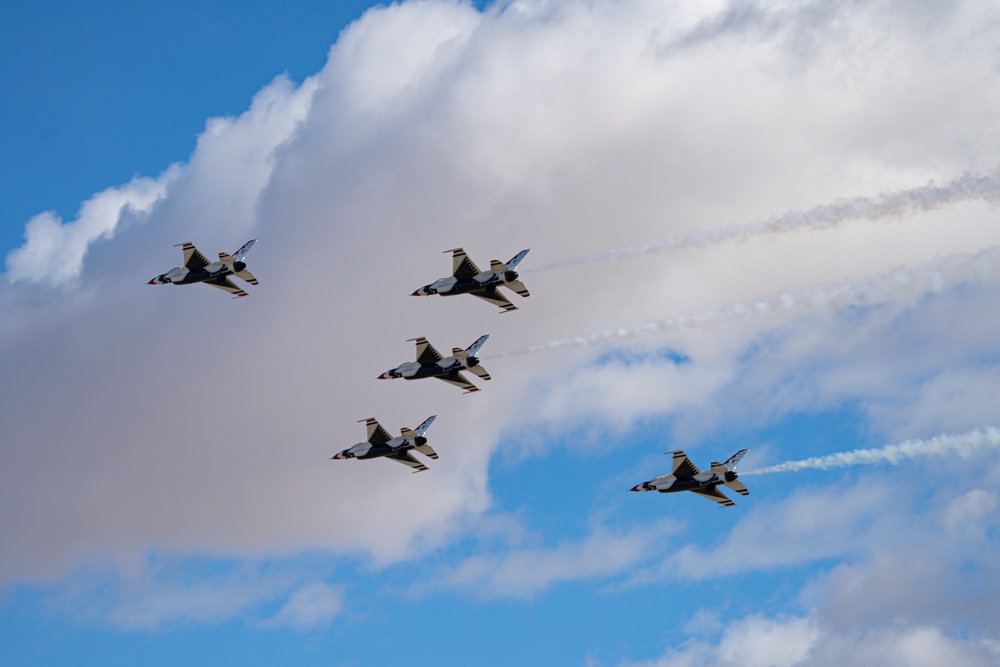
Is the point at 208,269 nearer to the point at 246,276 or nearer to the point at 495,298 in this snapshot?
the point at 246,276

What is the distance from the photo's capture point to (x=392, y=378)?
14312 cm

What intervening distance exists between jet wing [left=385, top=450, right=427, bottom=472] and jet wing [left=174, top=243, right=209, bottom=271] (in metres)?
23.4

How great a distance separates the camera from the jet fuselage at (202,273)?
144000 millimetres

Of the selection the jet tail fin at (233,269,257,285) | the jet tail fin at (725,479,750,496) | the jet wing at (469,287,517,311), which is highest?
the jet tail fin at (233,269,257,285)

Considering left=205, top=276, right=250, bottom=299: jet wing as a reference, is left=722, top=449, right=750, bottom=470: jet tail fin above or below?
below

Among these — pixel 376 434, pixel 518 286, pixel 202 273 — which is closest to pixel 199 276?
pixel 202 273

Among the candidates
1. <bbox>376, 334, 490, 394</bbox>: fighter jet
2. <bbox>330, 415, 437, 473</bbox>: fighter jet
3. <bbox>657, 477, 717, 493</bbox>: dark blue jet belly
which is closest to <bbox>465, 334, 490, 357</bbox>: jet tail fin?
<bbox>376, 334, 490, 394</bbox>: fighter jet

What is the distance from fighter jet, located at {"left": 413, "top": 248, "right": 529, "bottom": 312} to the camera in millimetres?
134625

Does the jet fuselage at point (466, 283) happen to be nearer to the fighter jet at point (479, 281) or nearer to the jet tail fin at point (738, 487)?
the fighter jet at point (479, 281)

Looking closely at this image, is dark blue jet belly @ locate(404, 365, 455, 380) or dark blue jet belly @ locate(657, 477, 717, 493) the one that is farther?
dark blue jet belly @ locate(404, 365, 455, 380)

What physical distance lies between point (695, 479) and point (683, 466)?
4.74ft

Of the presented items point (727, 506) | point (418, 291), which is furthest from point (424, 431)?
point (727, 506)

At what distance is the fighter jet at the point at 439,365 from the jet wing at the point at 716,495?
2038 centimetres

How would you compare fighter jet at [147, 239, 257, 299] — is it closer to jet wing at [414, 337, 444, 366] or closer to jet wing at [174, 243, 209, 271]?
jet wing at [174, 243, 209, 271]
